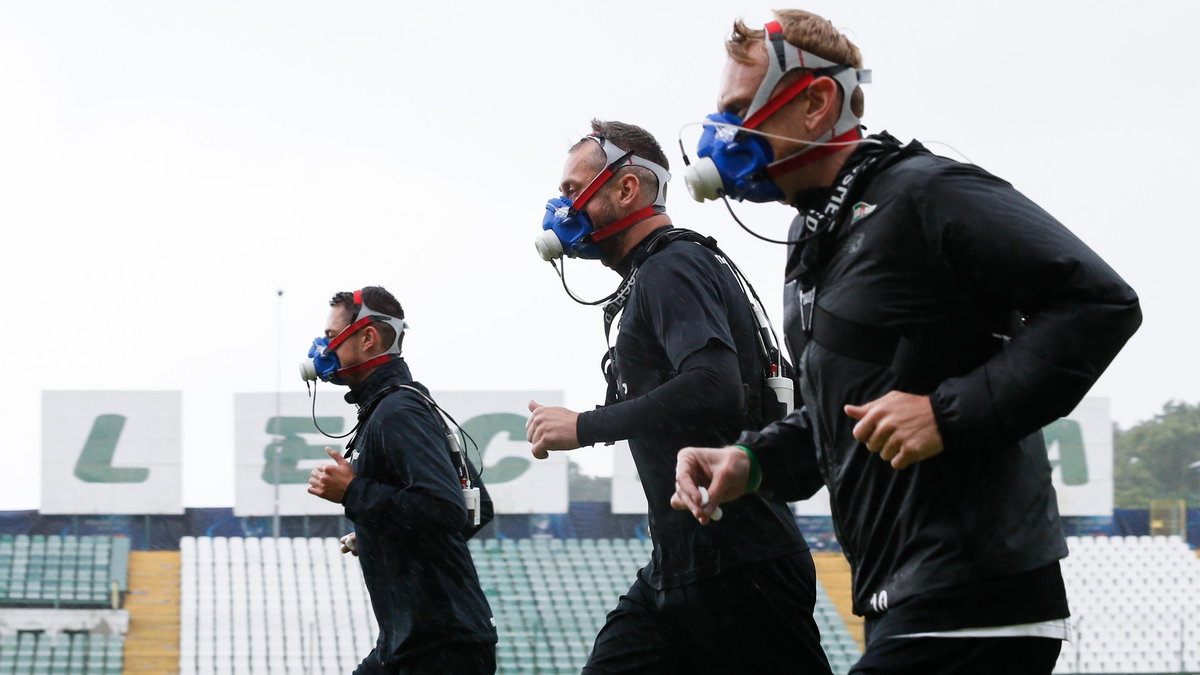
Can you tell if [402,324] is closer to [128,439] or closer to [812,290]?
[812,290]

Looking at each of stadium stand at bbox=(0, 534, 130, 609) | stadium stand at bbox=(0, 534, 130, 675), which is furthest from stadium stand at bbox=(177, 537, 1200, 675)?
stadium stand at bbox=(0, 534, 130, 609)

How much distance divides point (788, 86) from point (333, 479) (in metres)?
3.47

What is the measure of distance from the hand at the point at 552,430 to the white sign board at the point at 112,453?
36.3 m

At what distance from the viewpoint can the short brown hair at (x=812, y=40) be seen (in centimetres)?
319

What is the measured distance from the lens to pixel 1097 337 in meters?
2.63

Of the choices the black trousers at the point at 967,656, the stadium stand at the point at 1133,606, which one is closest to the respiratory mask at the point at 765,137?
the black trousers at the point at 967,656

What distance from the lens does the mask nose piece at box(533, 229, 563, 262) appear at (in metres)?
5.23

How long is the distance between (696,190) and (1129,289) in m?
1.00

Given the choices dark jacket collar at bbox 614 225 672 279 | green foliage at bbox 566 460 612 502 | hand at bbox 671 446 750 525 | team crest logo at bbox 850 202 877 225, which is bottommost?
green foliage at bbox 566 460 612 502

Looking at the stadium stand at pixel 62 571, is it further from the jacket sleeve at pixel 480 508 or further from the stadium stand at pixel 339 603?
the jacket sleeve at pixel 480 508

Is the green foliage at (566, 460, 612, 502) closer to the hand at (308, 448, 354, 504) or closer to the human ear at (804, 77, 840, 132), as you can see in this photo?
the hand at (308, 448, 354, 504)

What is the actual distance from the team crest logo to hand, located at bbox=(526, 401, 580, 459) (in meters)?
1.73

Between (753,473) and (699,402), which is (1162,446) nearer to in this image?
(699,402)

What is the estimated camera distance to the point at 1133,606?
38688mm
